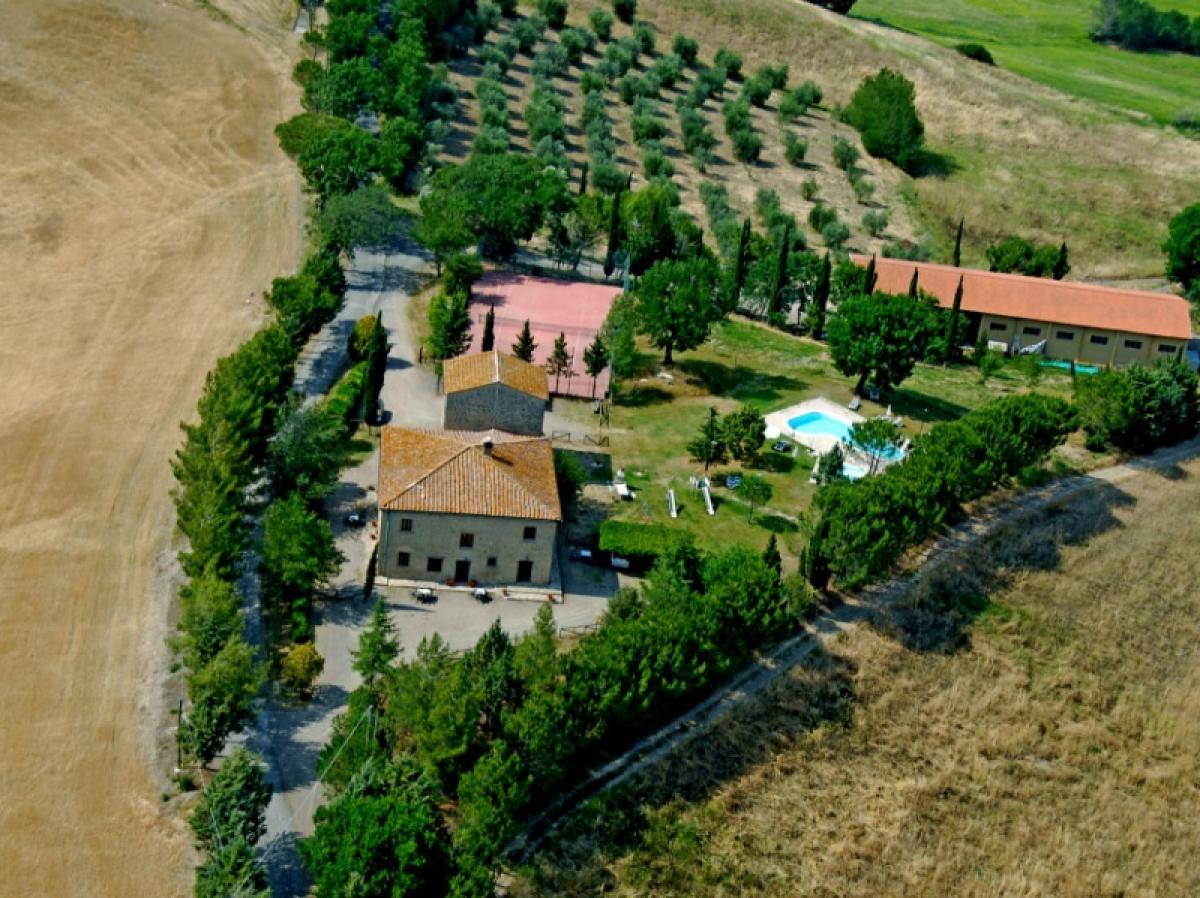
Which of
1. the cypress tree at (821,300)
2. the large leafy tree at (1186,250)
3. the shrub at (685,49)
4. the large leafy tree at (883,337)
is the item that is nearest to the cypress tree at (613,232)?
the cypress tree at (821,300)

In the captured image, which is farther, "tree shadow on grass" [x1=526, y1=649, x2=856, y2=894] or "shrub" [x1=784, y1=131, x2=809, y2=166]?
"shrub" [x1=784, y1=131, x2=809, y2=166]

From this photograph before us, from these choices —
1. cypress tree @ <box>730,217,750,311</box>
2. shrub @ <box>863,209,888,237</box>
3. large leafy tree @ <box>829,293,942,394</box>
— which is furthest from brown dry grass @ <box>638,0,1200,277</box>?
large leafy tree @ <box>829,293,942,394</box>

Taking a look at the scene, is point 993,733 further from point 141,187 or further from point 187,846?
point 141,187

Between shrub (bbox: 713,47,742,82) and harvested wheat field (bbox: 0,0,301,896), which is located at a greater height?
shrub (bbox: 713,47,742,82)

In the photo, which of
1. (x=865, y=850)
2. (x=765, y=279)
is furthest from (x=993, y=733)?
(x=765, y=279)

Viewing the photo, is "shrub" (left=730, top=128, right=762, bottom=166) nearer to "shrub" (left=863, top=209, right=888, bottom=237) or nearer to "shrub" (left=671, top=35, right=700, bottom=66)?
"shrub" (left=863, top=209, right=888, bottom=237)

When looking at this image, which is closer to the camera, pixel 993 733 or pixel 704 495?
pixel 993 733

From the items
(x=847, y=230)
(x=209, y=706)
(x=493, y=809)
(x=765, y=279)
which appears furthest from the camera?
(x=847, y=230)

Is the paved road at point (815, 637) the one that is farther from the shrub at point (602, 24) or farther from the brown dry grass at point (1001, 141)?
the shrub at point (602, 24)
